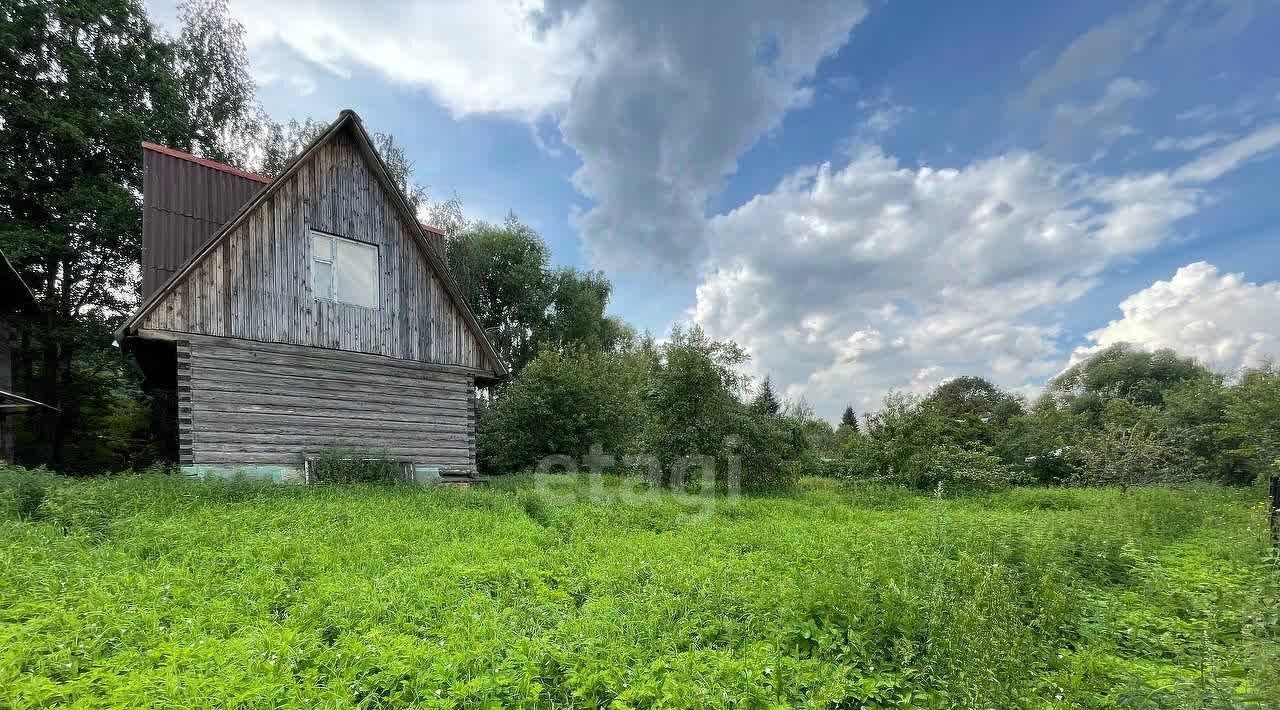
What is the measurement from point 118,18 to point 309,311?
1872cm

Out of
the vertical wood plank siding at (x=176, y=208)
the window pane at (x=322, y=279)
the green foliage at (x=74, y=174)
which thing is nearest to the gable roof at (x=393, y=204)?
the vertical wood plank siding at (x=176, y=208)

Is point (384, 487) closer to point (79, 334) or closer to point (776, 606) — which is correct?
point (776, 606)

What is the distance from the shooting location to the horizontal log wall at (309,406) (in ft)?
34.5

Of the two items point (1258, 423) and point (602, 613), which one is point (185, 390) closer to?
point (602, 613)

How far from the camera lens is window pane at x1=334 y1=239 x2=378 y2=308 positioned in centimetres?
1241

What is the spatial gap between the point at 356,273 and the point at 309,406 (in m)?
3.23

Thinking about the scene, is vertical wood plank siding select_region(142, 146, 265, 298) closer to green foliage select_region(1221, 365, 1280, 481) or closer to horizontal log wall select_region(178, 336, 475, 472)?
horizontal log wall select_region(178, 336, 475, 472)

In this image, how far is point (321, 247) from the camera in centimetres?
1225

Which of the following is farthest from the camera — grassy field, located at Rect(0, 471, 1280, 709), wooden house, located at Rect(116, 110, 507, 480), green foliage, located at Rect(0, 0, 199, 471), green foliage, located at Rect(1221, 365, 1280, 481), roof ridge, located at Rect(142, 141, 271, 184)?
green foliage, located at Rect(0, 0, 199, 471)

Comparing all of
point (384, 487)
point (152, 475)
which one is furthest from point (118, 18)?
point (384, 487)

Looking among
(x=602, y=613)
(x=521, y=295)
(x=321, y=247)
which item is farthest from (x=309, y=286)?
(x=521, y=295)

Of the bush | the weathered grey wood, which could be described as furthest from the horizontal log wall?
the bush

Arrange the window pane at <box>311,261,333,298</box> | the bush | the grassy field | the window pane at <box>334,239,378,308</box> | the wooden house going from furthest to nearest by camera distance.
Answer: the bush → the window pane at <box>334,239,378,308</box> → the window pane at <box>311,261,333,298</box> → the wooden house → the grassy field

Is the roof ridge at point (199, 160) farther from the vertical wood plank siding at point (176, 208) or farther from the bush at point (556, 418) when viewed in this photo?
the bush at point (556, 418)
